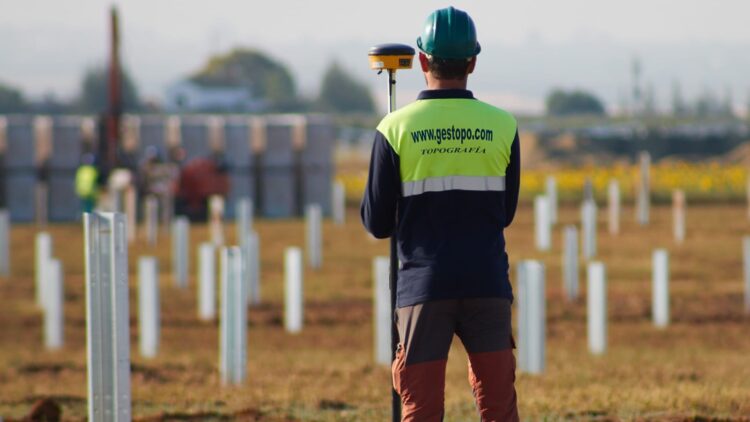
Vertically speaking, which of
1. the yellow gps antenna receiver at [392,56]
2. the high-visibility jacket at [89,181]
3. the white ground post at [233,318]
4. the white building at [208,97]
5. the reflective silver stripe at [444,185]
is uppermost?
the white building at [208,97]

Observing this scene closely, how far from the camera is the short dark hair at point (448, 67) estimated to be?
20.4ft

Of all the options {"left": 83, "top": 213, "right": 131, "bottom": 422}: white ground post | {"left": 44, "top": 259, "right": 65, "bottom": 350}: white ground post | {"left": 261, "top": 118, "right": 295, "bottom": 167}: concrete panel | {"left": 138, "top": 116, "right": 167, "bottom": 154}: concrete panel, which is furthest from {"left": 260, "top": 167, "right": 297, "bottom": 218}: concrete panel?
{"left": 83, "top": 213, "right": 131, "bottom": 422}: white ground post

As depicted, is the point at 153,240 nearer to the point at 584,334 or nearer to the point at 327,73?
the point at 584,334

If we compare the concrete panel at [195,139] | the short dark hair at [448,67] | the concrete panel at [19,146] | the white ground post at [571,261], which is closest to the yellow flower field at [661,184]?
the concrete panel at [195,139]

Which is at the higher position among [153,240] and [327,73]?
[327,73]

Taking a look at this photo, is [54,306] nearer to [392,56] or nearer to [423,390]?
[392,56]

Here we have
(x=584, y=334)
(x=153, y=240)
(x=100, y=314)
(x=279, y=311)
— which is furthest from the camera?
(x=153, y=240)

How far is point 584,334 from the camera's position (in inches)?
731

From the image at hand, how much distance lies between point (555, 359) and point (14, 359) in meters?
5.52

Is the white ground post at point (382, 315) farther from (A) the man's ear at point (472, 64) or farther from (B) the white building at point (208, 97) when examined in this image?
(B) the white building at point (208, 97)

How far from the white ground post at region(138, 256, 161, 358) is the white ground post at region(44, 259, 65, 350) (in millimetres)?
1287

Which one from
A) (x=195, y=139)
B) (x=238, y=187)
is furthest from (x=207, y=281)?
(x=195, y=139)

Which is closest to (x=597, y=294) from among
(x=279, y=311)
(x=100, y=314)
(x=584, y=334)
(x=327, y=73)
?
(x=584, y=334)

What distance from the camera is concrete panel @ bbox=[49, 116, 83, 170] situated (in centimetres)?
4925
